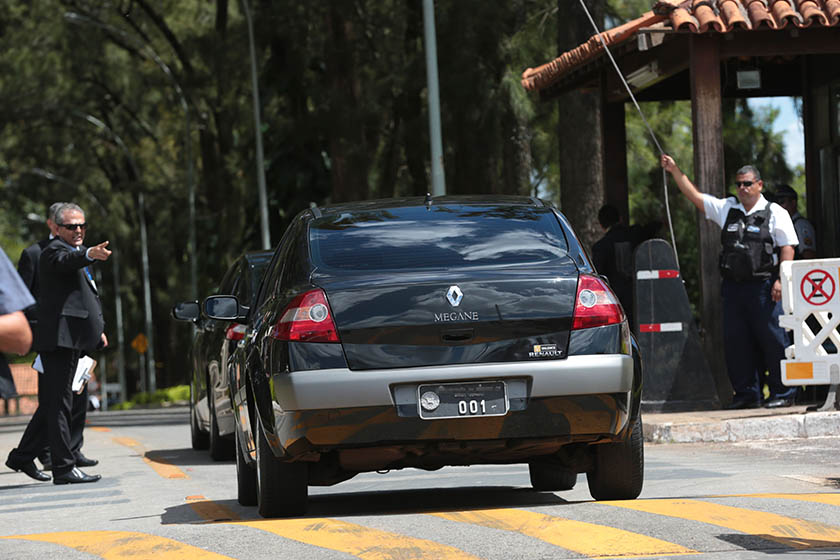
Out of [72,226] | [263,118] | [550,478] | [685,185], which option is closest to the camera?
[550,478]

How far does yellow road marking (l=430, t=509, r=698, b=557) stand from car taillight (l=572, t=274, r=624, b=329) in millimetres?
925

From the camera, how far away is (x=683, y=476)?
32.2 feet

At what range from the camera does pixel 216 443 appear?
1312 centimetres

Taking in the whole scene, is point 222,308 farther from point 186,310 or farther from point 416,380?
point 186,310

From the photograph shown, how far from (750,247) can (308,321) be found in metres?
6.72

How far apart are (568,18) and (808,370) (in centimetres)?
911

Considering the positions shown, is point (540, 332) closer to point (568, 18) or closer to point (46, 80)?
point (568, 18)

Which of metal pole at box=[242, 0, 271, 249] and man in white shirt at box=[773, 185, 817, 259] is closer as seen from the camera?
man in white shirt at box=[773, 185, 817, 259]

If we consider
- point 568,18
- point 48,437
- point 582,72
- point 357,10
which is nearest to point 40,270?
point 48,437

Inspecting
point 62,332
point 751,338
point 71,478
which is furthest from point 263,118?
point 71,478

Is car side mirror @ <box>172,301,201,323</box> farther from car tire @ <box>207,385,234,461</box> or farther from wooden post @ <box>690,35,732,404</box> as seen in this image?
wooden post @ <box>690,35,732,404</box>

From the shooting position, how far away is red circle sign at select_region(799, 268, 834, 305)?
1225 centimetres

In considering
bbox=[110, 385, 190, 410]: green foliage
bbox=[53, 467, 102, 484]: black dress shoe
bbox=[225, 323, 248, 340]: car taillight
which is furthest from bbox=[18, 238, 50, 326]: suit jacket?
bbox=[110, 385, 190, 410]: green foliage

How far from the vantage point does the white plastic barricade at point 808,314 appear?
39.8 feet
